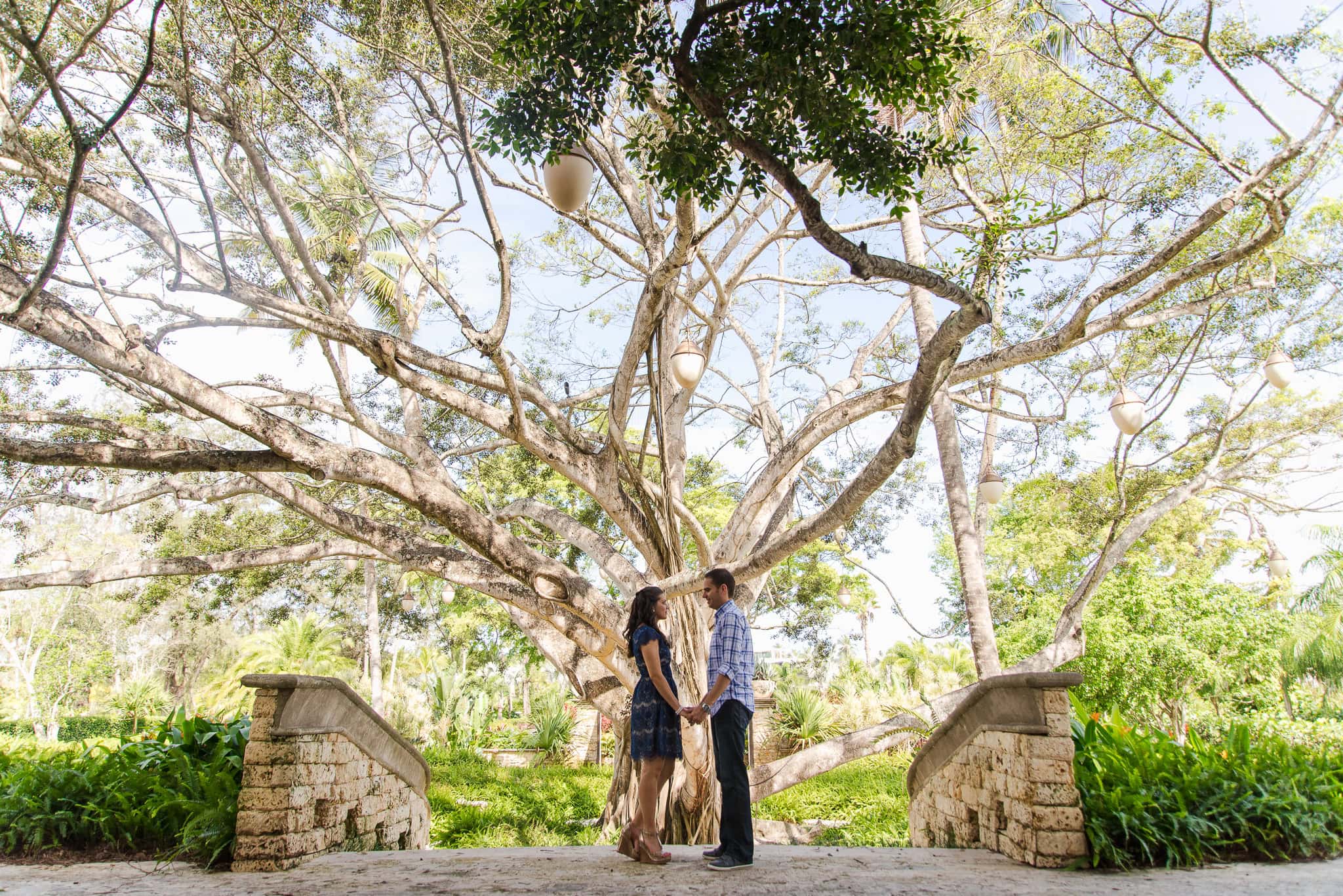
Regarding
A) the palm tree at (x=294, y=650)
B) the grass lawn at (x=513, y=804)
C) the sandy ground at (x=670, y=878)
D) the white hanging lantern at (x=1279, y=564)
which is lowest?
the grass lawn at (x=513, y=804)

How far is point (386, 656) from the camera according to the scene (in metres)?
31.0

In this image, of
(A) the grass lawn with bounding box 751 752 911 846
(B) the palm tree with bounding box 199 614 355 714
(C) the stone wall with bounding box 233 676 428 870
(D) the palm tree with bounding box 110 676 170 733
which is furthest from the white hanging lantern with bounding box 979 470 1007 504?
(D) the palm tree with bounding box 110 676 170 733

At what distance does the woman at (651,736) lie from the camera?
3881 mm

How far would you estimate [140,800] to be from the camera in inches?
182

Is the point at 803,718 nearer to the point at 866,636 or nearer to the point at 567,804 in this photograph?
the point at 567,804

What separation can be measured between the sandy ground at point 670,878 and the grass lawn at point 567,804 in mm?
3458

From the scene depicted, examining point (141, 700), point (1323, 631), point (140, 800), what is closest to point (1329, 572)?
point (1323, 631)

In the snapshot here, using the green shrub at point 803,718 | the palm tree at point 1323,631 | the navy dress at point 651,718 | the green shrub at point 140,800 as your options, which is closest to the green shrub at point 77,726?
the green shrub at point 803,718

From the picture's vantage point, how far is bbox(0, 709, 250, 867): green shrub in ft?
13.4

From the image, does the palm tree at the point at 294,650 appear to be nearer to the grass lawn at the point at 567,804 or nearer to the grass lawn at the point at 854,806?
the grass lawn at the point at 567,804

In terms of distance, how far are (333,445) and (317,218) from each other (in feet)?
21.8

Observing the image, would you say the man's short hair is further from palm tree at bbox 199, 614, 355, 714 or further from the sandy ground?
palm tree at bbox 199, 614, 355, 714

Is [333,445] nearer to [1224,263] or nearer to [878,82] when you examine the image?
[878,82]

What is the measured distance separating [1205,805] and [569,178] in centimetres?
508
